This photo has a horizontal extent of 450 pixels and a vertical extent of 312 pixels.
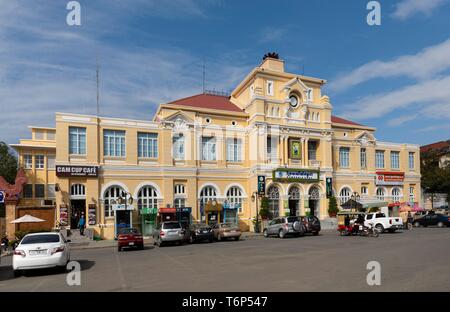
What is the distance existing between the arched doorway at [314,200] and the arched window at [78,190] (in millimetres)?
23064

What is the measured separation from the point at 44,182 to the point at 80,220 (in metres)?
14.6

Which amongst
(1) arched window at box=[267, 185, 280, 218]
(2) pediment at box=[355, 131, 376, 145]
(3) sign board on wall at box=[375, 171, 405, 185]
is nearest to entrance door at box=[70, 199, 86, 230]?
(1) arched window at box=[267, 185, 280, 218]

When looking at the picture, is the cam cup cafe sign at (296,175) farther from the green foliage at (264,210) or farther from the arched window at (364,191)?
the arched window at (364,191)

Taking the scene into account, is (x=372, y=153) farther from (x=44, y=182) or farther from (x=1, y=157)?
(x=1, y=157)

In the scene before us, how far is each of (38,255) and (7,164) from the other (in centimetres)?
4675

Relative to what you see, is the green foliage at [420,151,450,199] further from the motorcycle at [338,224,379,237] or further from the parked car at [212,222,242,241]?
the parked car at [212,222,242,241]

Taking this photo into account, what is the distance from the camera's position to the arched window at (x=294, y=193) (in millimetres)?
40219

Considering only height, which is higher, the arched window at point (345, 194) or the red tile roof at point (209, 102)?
the red tile roof at point (209, 102)

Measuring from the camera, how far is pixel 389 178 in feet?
A: 157

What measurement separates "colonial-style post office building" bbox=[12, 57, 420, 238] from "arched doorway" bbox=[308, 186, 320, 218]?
11 cm

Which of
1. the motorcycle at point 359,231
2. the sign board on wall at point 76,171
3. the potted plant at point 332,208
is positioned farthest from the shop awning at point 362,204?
the sign board on wall at point 76,171

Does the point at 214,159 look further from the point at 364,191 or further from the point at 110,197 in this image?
the point at 364,191

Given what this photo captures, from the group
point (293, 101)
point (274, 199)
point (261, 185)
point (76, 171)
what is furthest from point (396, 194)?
point (76, 171)
